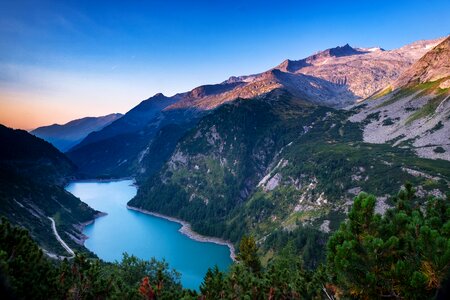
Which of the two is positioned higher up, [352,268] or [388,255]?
[388,255]

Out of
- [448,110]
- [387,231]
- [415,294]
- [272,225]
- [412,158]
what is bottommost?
[272,225]

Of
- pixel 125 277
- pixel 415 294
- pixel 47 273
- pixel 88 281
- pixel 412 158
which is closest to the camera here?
pixel 415 294

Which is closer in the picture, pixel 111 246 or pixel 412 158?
pixel 412 158

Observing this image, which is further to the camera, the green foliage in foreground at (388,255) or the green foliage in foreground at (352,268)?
the green foliage in foreground at (352,268)

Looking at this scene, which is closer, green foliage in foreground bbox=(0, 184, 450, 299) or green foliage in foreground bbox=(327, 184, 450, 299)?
green foliage in foreground bbox=(327, 184, 450, 299)

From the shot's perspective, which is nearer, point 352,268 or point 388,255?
point 388,255

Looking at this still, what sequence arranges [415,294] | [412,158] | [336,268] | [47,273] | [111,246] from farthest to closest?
[111,246]
[412,158]
[47,273]
[336,268]
[415,294]

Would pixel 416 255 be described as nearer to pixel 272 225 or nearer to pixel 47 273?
pixel 47 273

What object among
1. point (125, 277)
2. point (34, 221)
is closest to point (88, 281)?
point (125, 277)
